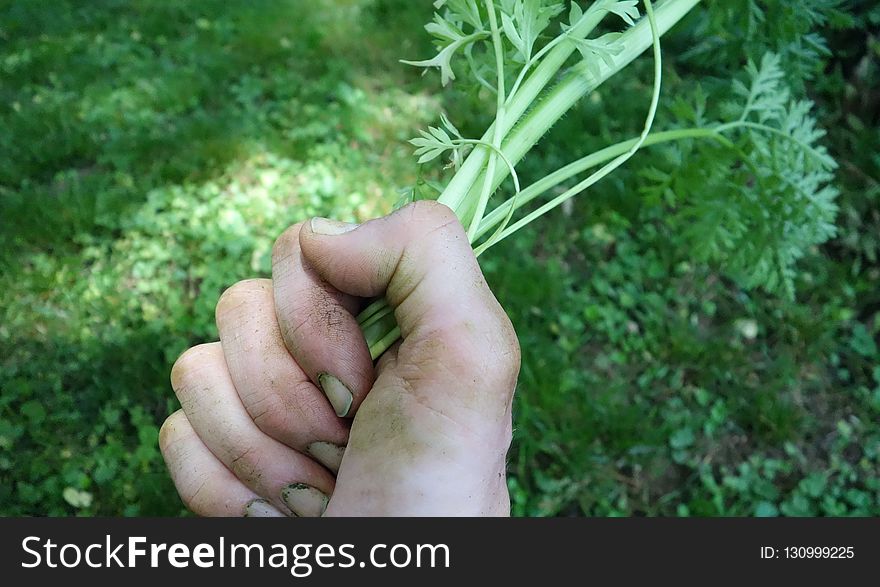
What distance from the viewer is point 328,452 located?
152 centimetres

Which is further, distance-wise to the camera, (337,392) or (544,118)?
(544,118)

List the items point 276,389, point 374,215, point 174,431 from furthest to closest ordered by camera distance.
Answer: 1. point 374,215
2. point 174,431
3. point 276,389

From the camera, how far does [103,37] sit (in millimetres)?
4164

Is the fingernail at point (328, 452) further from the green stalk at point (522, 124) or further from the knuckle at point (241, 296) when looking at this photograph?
the knuckle at point (241, 296)

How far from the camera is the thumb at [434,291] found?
4.43ft

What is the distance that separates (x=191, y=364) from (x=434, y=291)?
63 cm

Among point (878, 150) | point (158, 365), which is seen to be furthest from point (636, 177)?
point (158, 365)

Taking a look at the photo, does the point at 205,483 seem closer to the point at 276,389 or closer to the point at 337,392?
the point at 276,389

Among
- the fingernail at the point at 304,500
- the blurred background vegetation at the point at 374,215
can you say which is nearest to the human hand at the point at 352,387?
the fingernail at the point at 304,500

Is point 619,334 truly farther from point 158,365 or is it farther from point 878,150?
point 158,365

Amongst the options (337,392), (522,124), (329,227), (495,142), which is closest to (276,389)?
(337,392)

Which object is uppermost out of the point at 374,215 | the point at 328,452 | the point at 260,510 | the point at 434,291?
the point at 434,291

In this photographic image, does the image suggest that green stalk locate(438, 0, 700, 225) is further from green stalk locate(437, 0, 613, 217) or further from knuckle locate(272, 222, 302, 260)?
knuckle locate(272, 222, 302, 260)

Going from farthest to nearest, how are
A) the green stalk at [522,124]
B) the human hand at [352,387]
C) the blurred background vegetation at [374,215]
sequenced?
the blurred background vegetation at [374,215] → the green stalk at [522,124] → the human hand at [352,387]
